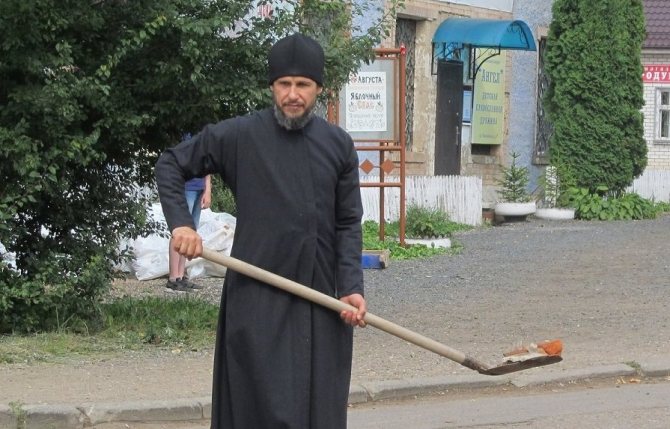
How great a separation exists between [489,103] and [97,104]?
14.1 m

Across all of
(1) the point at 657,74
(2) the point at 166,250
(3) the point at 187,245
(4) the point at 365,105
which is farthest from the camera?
(1) the point at 657,74

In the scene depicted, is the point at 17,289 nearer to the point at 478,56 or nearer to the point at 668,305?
the point at 668,305

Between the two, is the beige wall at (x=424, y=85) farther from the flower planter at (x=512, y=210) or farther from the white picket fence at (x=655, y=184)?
the white picket fence at (x=655, y=184)

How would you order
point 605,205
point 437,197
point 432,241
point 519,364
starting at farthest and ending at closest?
point 605,205, point 437,197, point 432,241, point 519,364

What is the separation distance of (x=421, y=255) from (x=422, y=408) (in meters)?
7.32

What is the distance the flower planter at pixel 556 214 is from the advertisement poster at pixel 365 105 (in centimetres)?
754

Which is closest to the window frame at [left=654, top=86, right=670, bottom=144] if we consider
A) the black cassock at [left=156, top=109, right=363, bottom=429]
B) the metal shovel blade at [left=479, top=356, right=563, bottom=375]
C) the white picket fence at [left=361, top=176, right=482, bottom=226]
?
the white picket fence at [left=361, top=176, right=482, bottom=226]

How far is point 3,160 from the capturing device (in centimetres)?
830

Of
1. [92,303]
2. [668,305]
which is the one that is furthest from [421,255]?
[92,303]

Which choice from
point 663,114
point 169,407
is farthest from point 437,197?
point 663,114

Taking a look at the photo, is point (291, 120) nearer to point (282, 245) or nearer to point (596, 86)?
point (282, 245)

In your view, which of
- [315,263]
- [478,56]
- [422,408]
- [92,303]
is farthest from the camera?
[478,56]

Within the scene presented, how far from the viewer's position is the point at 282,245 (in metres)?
4.90

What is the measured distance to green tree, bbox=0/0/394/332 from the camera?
8.14 metres
